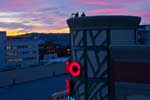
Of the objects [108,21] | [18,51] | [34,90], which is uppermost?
[108,21]

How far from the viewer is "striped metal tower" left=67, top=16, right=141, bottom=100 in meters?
19.3

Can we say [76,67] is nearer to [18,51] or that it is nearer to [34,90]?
[34,90]

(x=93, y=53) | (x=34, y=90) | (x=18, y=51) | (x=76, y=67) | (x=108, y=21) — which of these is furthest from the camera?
(x=18, y=51)

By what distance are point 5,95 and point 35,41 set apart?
115 metres

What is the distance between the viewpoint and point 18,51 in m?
185

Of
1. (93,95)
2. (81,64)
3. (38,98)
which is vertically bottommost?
(38,98)

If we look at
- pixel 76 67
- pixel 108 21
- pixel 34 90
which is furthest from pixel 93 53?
pixel 34 90

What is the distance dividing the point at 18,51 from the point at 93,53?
6613 inches

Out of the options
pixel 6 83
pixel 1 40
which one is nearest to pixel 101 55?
pixel 6 83

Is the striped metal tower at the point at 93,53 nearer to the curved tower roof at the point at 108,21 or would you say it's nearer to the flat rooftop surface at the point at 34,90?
the curved tower roof at the point at 108,21

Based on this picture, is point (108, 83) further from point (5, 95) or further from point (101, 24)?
point (5, 95)

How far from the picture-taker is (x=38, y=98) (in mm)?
75625

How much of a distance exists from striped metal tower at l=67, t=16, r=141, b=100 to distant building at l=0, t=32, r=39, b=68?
150 meters

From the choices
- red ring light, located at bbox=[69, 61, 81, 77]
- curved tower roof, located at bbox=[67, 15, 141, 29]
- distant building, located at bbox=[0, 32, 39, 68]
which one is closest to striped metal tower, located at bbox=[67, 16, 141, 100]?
curved tower roof, located at bbox=[67, 15, 141, 29]
